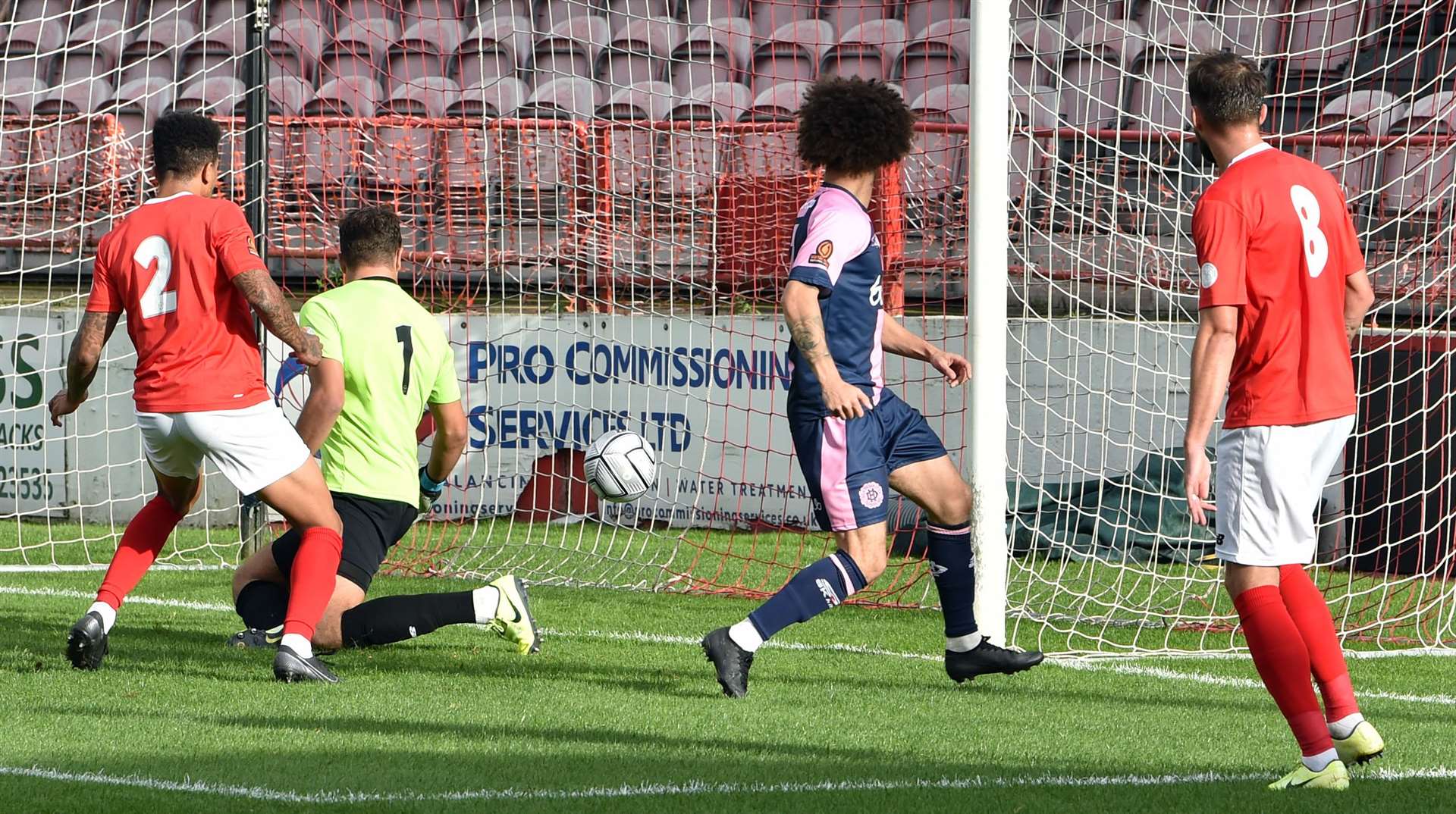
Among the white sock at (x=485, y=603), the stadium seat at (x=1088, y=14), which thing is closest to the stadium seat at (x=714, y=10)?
the stadium seat at (x=1088, y=14)

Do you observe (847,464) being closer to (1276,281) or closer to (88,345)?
(1276,281)

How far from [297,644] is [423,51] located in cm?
748

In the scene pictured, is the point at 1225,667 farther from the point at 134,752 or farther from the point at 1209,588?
the point at 134,752

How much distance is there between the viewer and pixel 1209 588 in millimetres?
7586

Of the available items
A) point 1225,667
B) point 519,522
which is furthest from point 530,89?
point 1225,667

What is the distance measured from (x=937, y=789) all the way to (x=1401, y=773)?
114 cm

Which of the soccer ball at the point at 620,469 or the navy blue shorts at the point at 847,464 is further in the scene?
the soccer ball at the point at 620,469

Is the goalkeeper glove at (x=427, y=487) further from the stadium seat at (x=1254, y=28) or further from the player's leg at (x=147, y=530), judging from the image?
the stadium seat at (x=1254, y=28)

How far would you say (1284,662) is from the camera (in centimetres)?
363

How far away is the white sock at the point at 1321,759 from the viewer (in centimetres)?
361

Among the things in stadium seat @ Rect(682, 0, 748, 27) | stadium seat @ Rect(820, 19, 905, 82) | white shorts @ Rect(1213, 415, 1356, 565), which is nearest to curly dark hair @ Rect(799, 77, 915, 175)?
white shorts @ Rect(1213, 415, 1356, 565)

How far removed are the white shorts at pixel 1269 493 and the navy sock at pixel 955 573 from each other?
1552 mm

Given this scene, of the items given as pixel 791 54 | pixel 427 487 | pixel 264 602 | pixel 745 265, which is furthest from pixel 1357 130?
pixel 264 602

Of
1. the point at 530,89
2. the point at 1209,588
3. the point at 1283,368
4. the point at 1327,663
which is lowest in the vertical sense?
the point at 1209,588
